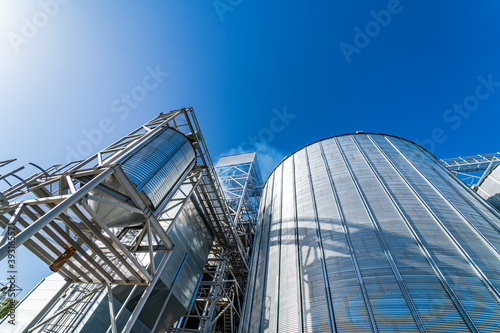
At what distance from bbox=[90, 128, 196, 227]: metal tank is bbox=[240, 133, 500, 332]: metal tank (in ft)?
21.6

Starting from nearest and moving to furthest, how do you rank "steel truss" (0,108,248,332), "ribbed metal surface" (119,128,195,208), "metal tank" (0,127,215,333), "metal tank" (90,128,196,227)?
1. "steel truss" (0,108,248,332)
2. "metal tank" (90,128,196,227)
3. "metal tank" (0,127,215,333)
4. "ribbed metal surface" (119,128,195,208)

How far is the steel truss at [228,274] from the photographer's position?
16.1 metres

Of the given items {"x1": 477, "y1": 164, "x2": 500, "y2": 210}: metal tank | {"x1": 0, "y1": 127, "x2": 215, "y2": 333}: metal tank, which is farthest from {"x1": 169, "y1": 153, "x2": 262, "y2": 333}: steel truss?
{"x1": 477, "y1": 164, "x2": 500, "y2": 210}: metal tank

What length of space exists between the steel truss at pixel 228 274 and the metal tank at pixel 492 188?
69.9 ft

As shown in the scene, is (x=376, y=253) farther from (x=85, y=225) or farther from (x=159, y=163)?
(x=85, y=225)

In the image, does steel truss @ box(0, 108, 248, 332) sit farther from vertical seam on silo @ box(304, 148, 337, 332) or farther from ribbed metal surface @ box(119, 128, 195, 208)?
vertical seam on silo @ box(304, 148, 337, 332)

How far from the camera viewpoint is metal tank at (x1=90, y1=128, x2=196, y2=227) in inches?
341

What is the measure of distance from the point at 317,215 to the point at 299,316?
16.8ft

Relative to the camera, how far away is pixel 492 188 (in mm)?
19734

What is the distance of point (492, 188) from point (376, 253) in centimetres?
1916

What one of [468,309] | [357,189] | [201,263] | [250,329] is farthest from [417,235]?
[201,263]

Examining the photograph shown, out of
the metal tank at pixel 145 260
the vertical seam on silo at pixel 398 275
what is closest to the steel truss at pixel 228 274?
the metal tank at pixel 145 260

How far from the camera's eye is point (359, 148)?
54.1 feet

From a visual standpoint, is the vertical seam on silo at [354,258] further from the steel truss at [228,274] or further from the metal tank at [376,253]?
the steel truss at [228,274]
